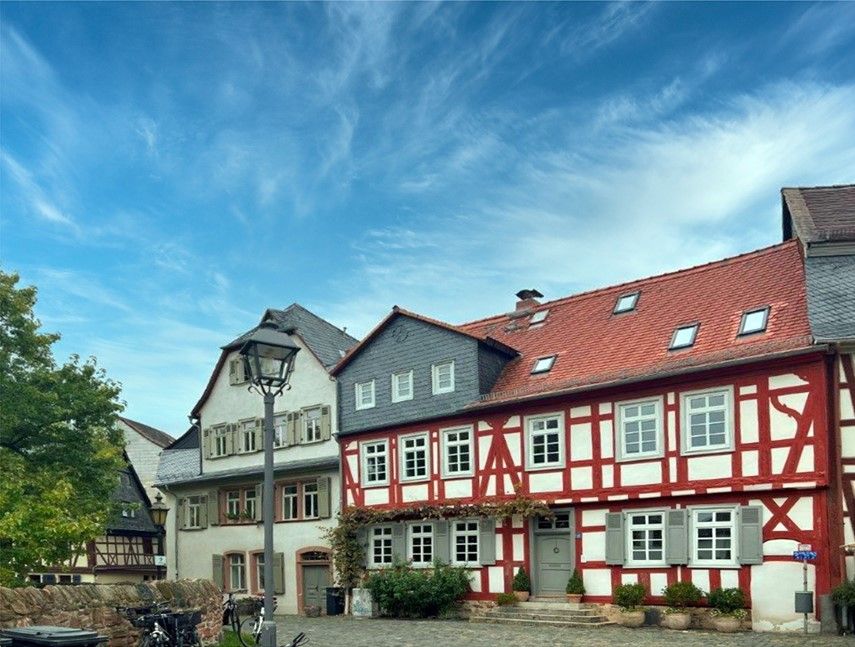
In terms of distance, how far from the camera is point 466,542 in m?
29.1

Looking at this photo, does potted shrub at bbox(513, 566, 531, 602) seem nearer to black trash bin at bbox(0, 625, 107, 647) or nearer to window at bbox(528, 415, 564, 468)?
window at bbox(528, 415, 564, 468)

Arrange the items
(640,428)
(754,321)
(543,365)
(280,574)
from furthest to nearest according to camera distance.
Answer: (280,574) → (543,365) → (640,428) → (754,321)

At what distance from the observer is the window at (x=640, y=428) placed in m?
25.0

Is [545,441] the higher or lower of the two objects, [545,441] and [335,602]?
the higher

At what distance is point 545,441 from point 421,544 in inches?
211

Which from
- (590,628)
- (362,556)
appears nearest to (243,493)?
(362,556)

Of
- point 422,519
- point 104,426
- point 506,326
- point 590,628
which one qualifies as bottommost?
point 590,628

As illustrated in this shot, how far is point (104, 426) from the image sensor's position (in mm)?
32156

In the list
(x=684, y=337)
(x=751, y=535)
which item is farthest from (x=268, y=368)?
(x=684, y=337)

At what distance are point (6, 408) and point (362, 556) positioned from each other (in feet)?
35.6

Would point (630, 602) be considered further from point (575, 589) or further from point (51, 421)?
point (51, 421)

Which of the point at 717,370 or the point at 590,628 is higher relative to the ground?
the point at 717,370

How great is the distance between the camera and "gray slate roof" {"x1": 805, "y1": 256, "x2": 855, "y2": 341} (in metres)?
22.1

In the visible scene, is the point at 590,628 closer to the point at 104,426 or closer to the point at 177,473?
the point at 104,426
